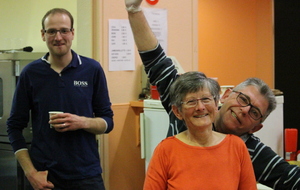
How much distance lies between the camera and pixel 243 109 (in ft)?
4.99

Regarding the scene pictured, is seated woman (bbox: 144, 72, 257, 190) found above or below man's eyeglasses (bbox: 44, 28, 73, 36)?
below

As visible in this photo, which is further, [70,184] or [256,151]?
[70,184]

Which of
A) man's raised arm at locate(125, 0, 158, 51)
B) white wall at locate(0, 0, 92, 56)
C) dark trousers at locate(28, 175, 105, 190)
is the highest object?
white wall at locate(0, 0, 92, 56)

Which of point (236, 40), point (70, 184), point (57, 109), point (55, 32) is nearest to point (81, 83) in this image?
point (57, 109)

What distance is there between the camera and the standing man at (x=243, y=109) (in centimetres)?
154

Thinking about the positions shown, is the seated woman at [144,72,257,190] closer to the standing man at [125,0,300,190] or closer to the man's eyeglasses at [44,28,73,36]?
the standing man at [125,0,300,190]

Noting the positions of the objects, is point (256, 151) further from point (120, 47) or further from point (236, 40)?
point (236, 40)

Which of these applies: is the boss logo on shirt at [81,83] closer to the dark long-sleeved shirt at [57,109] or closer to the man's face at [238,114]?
the dark long-sleeved shirt at [57,109]

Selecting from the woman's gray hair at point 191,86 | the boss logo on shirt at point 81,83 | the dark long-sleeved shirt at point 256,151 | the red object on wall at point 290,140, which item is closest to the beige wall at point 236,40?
the red object on wall at point 290,140

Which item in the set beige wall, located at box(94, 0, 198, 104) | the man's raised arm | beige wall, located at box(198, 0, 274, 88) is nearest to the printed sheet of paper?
beige wall, located at box(94, 0, 198, 104)

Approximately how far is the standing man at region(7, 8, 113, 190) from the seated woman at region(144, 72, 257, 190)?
27.0 inches

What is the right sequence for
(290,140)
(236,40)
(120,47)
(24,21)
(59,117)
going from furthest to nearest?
(236,40) < (24,21) < (120,47) < (290,140) < (59,117)

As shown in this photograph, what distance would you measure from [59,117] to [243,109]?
84cm

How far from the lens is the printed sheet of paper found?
304 centimetres
